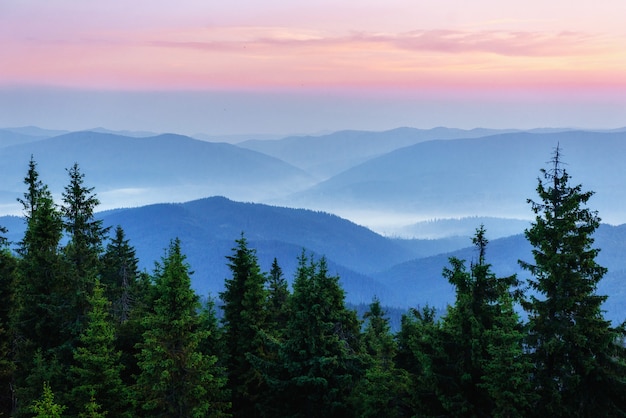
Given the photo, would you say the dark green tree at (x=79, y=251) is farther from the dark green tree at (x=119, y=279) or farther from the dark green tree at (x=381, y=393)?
the dark green tree at (x=381, y=393)

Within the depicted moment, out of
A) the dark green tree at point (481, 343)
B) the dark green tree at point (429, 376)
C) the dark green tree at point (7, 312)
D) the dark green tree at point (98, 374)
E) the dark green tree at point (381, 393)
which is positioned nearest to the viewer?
the dark green tree at point (481, 343)

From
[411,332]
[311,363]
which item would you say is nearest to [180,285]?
[311,363]

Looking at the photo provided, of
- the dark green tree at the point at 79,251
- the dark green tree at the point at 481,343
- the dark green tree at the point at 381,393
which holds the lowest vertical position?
the dark green tree at the point at 381,393

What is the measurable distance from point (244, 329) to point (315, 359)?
6942 mm

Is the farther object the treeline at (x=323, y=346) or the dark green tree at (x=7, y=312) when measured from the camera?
the dark green tree at (x=7, y=312)

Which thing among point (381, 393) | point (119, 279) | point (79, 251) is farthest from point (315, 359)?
point (119, 279)

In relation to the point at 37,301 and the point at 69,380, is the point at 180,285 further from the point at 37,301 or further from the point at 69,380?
the point at 37,301

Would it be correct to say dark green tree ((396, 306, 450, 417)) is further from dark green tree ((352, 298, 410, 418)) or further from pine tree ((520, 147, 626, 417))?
pine tree ((520, 147, 626, 417))

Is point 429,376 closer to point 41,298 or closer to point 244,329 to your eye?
point 244,329

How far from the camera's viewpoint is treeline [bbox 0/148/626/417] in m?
25.1

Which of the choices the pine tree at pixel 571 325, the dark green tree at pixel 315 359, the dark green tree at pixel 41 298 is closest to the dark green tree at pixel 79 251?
the dark green tree at pixel 41 298

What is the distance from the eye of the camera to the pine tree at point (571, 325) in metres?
25.1

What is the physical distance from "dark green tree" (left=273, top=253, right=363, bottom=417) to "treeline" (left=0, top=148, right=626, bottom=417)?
74mm

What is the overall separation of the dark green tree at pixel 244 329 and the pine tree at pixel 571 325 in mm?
14957
